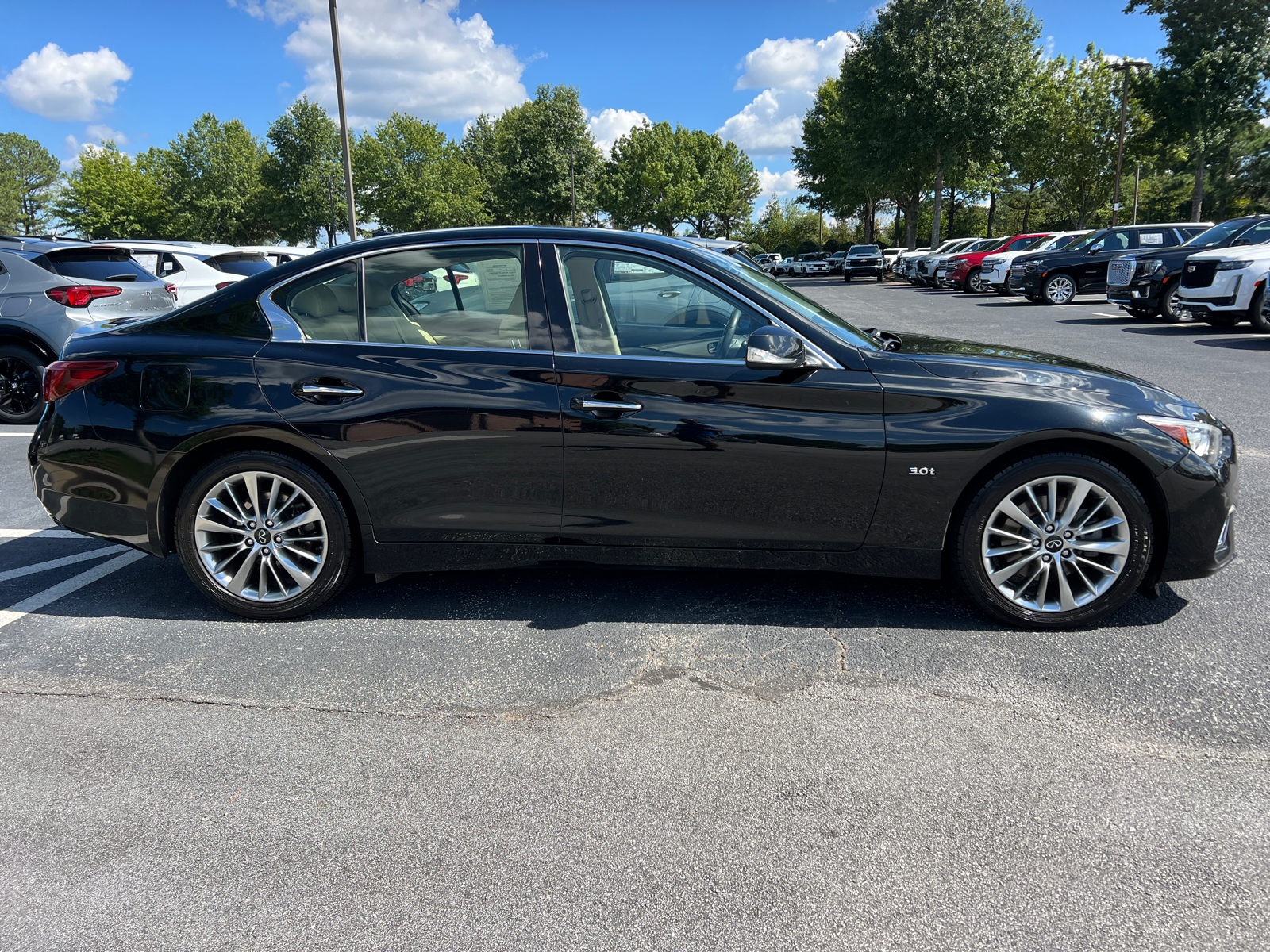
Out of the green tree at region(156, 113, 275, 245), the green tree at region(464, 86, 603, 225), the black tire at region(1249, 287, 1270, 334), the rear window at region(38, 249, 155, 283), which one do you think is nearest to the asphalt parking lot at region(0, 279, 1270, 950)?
the rear window at region(38, 249, 155, 283)

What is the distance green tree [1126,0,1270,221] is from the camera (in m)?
→ 34.5

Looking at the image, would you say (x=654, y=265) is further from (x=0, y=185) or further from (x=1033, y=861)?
(x=0, y=185)

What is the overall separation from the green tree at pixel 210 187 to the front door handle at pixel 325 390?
7284 cm

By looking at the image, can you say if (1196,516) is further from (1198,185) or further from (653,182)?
(653,182)

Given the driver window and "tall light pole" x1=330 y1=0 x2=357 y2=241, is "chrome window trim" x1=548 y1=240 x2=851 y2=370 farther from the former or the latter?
"tall light pole" x1=330 y1=0 x2=357 y2=241

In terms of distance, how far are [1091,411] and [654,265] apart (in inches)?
70.8

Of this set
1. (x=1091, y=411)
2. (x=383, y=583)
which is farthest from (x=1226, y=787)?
(x=383, y=583)

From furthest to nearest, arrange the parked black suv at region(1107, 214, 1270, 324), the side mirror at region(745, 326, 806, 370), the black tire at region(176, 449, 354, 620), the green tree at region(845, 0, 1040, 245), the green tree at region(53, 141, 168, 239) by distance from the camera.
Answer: the green tree at region(53, 141, 168, 239)
the green tree at region(845, 0, 1040, 245)
the parked black suv at region(1107, 214, 1270, 324)
the black tire at region(176, 449, 354, 620)
the side mirror at region(745, 326, 806, 370)

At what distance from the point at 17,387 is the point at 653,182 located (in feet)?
243

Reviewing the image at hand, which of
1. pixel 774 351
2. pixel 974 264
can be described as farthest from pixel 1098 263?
pixel 774 351

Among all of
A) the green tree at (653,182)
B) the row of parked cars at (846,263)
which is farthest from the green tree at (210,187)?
the row of parked cars at (846,263)

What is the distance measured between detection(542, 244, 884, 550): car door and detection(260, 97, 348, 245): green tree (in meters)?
62.3

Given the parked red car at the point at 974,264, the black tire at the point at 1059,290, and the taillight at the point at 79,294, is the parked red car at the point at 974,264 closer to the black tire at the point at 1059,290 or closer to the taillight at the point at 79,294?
the black tire at the point at 1059,290

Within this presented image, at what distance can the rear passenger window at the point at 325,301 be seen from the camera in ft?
12.6
